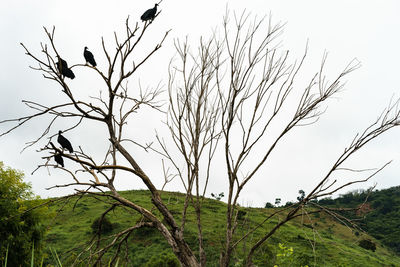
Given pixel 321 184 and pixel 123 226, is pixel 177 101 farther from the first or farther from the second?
pixel 123 226

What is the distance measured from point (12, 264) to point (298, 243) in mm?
18112

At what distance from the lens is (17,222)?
354 inches

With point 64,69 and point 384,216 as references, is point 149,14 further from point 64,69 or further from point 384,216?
point 384,216

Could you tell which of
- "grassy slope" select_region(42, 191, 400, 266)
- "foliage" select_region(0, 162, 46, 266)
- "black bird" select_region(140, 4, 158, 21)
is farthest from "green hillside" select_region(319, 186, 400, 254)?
"black bird" select_region(140, 4, 158, 21)

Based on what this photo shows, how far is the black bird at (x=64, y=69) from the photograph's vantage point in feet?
10.1

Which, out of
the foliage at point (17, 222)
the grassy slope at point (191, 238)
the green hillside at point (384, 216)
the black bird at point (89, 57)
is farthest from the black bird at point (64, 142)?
the green hillside at point (384, 216)

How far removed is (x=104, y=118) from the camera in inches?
138

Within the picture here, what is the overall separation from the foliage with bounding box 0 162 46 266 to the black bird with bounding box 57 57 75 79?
22.0 feet

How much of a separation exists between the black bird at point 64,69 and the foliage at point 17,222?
6704 mm

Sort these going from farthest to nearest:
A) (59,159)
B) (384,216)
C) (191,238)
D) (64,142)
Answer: (384,216) < (191,238) < (64,142) < (59,159)

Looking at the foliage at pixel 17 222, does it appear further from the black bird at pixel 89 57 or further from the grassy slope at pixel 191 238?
the black bird at pixel 89 57

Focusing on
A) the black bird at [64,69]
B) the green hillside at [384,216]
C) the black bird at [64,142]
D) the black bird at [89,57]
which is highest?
the green hillside at [384,216]

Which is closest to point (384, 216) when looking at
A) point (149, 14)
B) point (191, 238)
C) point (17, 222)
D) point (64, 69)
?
point (191, 238)

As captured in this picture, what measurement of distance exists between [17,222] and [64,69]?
26.0 ft
